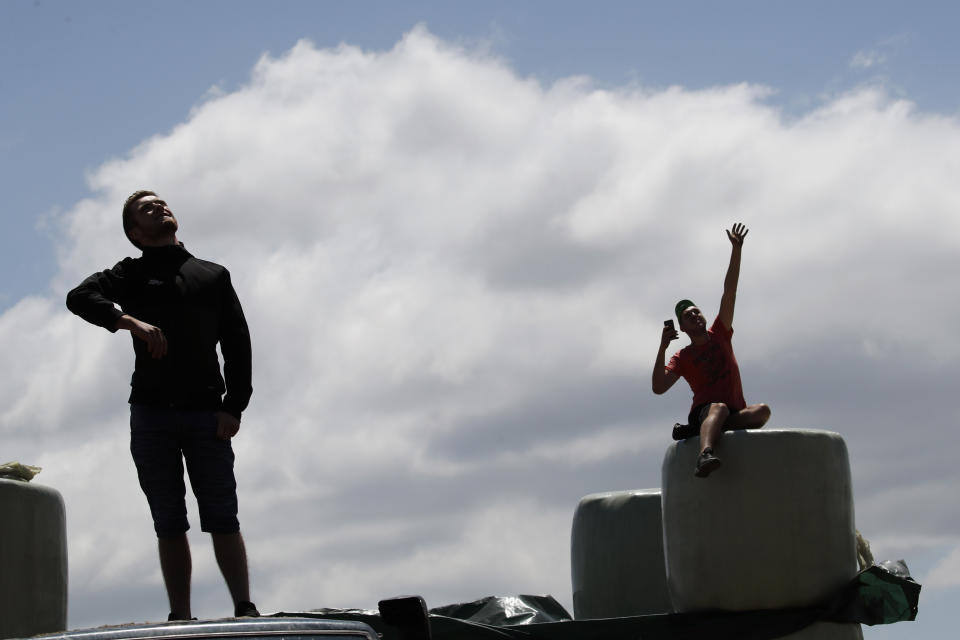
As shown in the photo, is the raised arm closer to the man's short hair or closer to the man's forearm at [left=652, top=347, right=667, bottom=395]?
the man's forearm at [left=652, top=347, right=667, bottom=395]

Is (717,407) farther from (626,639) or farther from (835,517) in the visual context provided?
(626,639)

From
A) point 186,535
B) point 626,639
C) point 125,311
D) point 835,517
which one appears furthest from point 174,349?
point 835,517

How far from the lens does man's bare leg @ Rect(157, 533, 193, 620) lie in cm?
513

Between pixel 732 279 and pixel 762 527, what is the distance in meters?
1.60

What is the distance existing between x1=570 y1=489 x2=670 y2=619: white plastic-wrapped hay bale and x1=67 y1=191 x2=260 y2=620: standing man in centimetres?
351

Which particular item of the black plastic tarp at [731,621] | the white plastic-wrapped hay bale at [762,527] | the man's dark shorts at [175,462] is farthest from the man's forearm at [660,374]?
the man's dark shorts at [175,462]

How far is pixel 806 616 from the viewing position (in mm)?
6391

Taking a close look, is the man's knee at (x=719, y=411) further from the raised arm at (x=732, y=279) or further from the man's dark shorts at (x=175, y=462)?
the man's dark shorts at (x=175, y=462)

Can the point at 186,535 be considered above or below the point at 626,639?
above

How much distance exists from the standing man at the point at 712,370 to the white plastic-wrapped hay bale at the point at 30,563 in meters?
3.29

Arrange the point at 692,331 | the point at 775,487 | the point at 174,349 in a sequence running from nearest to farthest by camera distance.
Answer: the point at 174,349, the point at 775,487, the point at 692,331

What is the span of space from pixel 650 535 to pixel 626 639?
6.05 feet

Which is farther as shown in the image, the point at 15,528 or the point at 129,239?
the point at 15,528

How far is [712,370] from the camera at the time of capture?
7145 millimetres
